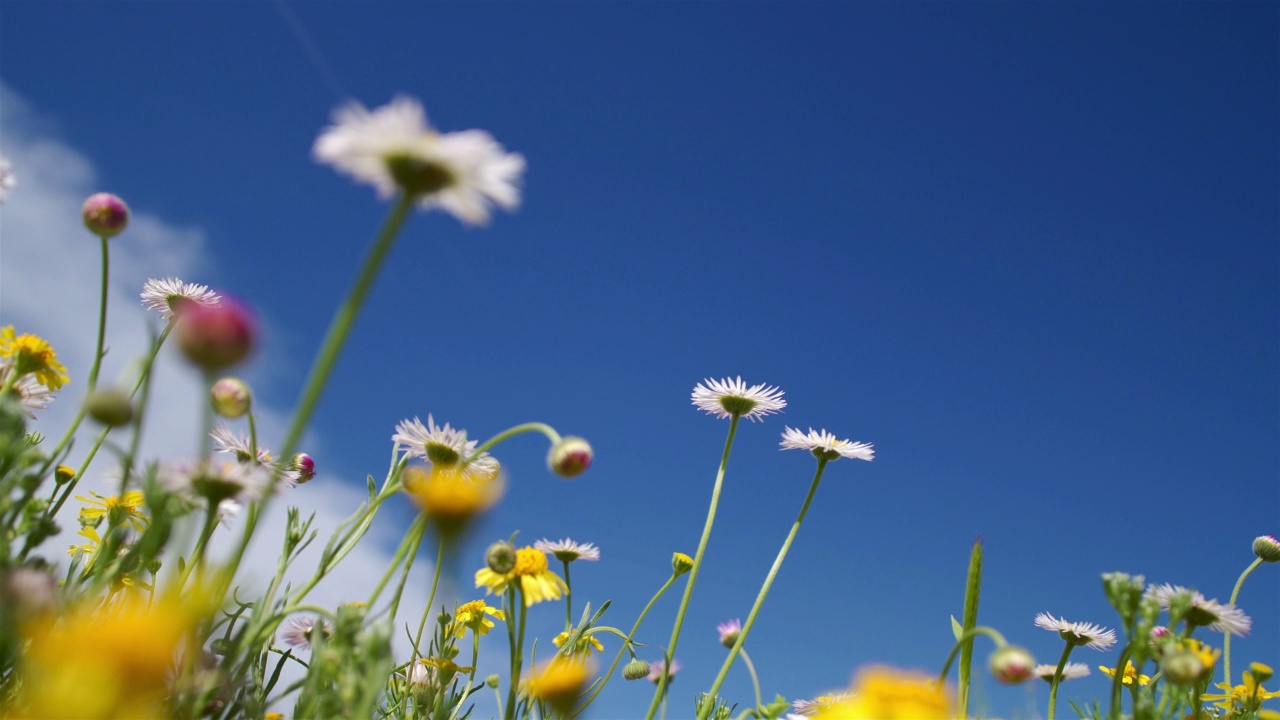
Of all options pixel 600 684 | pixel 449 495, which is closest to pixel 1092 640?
pixel 600 684

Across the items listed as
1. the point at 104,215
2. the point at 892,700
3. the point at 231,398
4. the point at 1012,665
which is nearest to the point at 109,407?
the point at 231,398

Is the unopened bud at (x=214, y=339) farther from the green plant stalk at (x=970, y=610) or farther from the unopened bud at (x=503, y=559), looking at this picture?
the green plant stalk at (x=970, y=610)

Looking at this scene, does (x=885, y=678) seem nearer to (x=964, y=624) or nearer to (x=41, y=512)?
(x=964, y=624)

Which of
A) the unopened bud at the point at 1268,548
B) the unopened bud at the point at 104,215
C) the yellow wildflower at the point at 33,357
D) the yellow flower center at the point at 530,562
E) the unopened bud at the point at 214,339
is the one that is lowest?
the unopened bud at the point at 214,339

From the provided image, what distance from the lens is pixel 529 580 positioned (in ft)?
8.20

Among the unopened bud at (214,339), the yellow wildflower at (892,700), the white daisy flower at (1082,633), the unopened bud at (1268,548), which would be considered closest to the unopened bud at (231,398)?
the unopened bud at (214,339)

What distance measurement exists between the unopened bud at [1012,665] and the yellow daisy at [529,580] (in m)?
1.15

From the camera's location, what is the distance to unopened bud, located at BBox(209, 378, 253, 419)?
214cm

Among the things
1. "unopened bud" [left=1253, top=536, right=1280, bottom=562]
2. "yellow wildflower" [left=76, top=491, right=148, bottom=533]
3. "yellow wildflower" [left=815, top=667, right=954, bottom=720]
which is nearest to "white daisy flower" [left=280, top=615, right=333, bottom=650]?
"yellow wildflower" [left=76, top=491, right=148, bottom=533]

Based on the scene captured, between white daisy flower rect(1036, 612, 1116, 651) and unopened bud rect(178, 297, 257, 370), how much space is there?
3.73m

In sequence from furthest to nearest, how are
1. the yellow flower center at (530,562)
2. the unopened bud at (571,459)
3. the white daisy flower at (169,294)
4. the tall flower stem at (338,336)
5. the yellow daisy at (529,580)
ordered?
1. the white daisy flower at (169,294)
2. the yellow flower center at (530,562)
3. the yellow daisy at (529,580)
4. the unopened bud at (571,459)
5. the tall flower stem at (338,336)

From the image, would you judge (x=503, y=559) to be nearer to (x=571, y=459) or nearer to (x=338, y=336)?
(x=571, y=459)

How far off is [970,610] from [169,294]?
3.35 m

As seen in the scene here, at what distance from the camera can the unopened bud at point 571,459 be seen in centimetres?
204
